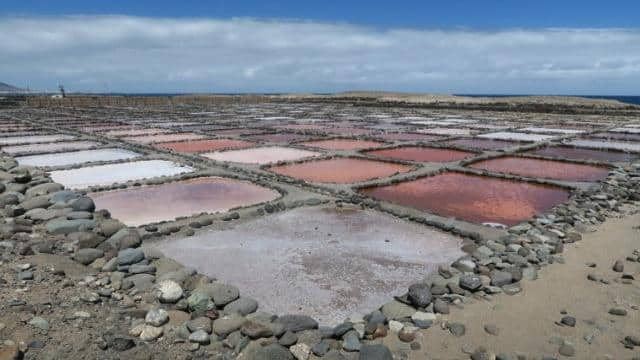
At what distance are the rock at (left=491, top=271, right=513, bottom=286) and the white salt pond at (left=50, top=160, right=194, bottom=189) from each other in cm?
709

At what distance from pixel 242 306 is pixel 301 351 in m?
0.79

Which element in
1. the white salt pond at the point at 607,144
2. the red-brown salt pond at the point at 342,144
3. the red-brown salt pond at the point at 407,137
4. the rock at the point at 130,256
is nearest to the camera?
the rock at the point at 130,256

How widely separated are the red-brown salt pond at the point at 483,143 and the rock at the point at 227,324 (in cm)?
1182

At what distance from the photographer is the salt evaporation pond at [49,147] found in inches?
513

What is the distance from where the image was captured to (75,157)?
11.9m

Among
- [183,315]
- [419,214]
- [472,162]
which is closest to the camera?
[183,315]

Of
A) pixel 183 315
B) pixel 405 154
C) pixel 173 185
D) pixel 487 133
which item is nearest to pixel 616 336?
pixel 183 315

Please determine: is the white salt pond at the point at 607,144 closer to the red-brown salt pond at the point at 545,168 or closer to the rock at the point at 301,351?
the red-brown salt pond at the point at 545,168

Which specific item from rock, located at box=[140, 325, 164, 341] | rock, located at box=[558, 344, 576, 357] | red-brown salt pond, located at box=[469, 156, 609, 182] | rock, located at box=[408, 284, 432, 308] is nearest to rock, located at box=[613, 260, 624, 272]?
rock, located at box=[558, 344, 576, 357]

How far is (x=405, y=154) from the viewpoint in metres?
12.8

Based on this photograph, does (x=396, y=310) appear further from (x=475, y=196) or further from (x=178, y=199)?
(x=178, y=199)

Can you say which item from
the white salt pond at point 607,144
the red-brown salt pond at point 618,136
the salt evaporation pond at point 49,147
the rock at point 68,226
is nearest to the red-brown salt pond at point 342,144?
the white salt pond at point 607,144

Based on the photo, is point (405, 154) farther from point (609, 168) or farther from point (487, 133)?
point (487, 133)

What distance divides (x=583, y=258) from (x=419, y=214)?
7.42 ft
